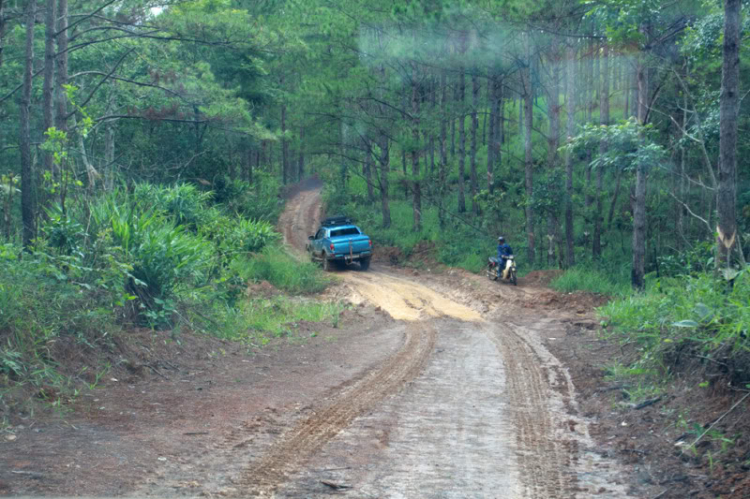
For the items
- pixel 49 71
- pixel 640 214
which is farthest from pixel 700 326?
pixel 49 71

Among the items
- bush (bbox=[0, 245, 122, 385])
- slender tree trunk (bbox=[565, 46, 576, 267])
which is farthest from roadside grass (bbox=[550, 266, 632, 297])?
bush (bbox=[0, 245, 122, 385])

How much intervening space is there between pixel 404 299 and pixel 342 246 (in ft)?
21.6

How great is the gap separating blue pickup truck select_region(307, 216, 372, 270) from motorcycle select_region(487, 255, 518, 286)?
19.2 feet

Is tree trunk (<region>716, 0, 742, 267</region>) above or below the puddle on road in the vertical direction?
above

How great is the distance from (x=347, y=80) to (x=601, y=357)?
20.5m

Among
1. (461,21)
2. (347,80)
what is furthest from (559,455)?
(347,80)

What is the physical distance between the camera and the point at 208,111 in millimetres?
16062

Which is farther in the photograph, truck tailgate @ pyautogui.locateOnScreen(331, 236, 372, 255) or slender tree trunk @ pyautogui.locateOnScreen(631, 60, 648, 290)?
truck tailgate @ pyautogui.locateOnScreen(331, 236, 372, 255)

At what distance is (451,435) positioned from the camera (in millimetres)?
6809

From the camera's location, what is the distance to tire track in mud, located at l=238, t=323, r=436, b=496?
549cm

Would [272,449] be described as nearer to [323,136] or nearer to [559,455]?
[559,455]

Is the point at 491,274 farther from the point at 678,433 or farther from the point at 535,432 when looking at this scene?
the point at 678,433

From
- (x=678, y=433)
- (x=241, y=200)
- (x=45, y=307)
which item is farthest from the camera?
(x=241, y=200)

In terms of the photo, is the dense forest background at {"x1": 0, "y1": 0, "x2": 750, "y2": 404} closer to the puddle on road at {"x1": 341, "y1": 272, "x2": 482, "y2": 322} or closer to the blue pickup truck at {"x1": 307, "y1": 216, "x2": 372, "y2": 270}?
the puddle on road at {"x1": 341, "y1": 272, "x2": 482, "y2": 322}
